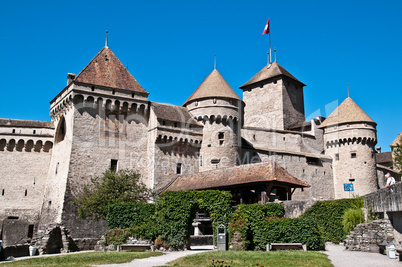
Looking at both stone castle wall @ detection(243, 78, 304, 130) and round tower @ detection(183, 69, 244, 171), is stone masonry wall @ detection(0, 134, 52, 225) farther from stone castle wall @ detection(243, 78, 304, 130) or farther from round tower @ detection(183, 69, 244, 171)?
stone castle wall @ detection(243, 78, 304, 130)

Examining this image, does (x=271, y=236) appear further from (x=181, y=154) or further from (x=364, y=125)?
(x=364, y=125)

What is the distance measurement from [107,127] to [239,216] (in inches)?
581

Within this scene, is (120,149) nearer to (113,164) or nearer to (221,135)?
(113,164)

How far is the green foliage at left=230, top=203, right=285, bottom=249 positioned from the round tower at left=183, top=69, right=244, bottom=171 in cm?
1304

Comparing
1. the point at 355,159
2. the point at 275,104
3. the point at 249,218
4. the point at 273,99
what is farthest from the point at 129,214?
the point at 273,99

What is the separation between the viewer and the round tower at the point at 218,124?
107 ft

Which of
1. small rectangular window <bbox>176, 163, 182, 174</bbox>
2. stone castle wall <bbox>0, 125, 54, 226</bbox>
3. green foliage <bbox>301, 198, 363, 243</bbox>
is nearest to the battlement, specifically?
stone castle wall <bbox>0, 125, 54, 226</bbox>

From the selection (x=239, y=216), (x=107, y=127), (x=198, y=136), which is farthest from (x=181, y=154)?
(x=239, y=216)

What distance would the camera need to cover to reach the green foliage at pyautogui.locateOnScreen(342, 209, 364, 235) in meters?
18.4

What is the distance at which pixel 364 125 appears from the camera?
40.8 meters

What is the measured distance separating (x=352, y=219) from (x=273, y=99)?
104ft

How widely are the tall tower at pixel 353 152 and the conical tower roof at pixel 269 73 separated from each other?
31.9 ft

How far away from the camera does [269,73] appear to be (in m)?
50.6

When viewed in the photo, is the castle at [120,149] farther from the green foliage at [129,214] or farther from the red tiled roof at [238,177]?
the green foliage at [129,214]
